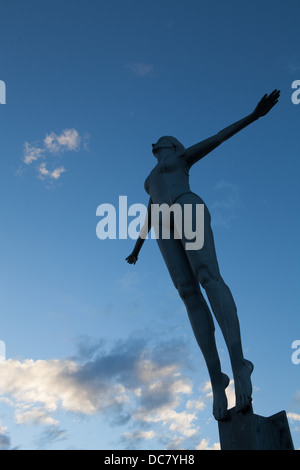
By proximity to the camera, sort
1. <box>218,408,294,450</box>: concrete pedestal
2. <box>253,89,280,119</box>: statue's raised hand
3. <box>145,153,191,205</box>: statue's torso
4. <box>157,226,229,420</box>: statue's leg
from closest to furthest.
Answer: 1. <box>218,408,294,450</box>: concrete pedestal
2. <box>157,226,229,420</box>: statue's leg
3. <box>253,89,280,119</box>: statue's raised hand
4. <box>145,153,191,205</box>: statue's torso

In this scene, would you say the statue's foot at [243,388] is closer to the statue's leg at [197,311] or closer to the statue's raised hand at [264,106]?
the statue's leg at [197,311]

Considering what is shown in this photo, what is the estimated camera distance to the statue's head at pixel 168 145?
9016 millimetres

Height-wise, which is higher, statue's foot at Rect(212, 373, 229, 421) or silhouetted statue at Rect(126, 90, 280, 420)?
silhouetted statue at Rect(126, 90, 280, 420)

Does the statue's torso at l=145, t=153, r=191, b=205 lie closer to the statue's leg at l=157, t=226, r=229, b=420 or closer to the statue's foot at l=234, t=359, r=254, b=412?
the statue's leg at l=157, t=226, r=229, b=420

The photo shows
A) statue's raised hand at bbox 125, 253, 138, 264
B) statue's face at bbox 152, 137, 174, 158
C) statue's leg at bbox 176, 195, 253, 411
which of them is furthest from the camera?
statue's raised hand at bbox 125, 253, 138, 264

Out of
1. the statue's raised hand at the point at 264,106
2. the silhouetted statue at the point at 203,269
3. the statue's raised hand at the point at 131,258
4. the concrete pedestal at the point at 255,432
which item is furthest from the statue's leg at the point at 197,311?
the statue's raised hand at the point at 264,106

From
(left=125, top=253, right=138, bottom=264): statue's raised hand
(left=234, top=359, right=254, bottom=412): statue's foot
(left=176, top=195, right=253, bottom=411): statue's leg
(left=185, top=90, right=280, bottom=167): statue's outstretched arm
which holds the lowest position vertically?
(left=234, top=359, right=254, bottom=412): statue's foot

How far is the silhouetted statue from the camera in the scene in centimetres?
664

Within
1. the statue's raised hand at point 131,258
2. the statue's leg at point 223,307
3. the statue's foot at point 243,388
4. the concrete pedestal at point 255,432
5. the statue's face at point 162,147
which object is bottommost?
the concrete pedestal at point 255,432

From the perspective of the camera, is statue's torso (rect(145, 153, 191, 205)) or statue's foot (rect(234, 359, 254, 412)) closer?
statue's foot (rect(234, 359, 254, 412))

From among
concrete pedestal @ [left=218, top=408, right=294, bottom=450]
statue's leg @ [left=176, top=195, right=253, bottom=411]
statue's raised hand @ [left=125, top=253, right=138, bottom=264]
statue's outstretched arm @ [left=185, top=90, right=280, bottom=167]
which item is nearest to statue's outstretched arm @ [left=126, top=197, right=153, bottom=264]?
statue's raised hand @ [left=125, top=253, right=138, bottom=264]

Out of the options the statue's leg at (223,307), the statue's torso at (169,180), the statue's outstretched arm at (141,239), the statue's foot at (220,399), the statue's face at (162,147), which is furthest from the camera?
the statue's outstretched arm at (141,239)

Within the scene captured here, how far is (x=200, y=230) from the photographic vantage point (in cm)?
754
